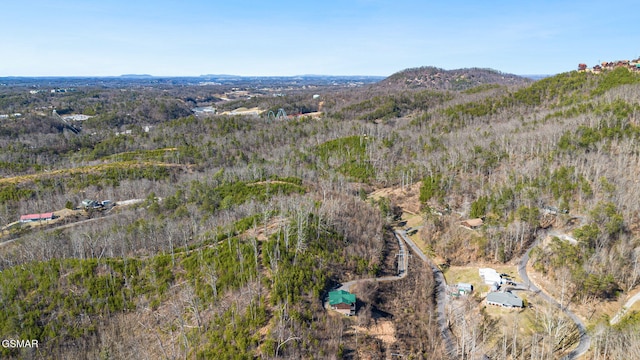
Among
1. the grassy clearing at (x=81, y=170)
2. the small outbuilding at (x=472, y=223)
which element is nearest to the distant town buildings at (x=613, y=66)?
the small outbuilding at (x=472, y=223)

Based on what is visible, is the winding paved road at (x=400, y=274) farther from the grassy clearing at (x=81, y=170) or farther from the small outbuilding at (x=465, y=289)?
the grassy clearing at (x=81, y=170)

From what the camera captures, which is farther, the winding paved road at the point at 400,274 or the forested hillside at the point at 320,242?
the winding paved road at the point at 400,274

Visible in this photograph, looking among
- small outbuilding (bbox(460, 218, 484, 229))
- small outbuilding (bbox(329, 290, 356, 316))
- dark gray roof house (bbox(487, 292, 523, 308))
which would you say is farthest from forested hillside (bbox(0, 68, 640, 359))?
small outbuilding (bbox(460, 218, 484, 229))

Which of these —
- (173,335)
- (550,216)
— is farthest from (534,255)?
(173,335)

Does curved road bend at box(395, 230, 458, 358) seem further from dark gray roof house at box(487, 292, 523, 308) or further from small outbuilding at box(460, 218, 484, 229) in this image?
small outbuilding at box(460, 218, 484, 229)

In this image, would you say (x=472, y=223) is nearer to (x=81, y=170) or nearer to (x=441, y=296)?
(x=441, y=296)

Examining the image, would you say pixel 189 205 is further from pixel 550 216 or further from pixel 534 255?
pixel 550 216
